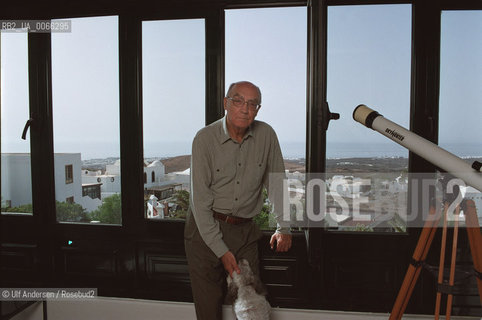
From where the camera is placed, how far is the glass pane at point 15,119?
2584mm

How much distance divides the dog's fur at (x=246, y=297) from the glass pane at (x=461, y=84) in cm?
147

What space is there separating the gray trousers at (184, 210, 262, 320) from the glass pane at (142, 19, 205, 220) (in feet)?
2.08

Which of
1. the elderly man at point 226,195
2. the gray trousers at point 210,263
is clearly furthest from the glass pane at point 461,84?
the gray trousers at point 210,263

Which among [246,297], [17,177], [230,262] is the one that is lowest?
[246,297]

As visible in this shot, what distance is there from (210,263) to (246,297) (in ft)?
0.96

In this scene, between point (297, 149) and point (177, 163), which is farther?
point (177, 163)

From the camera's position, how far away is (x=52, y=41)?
2541 millimetres

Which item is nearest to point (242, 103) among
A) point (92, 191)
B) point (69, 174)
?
point (92, 191)

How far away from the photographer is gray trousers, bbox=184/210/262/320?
1.88m

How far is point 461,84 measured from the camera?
7.13 ft

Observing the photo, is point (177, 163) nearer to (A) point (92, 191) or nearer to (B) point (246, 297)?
(A) point (92, 191)

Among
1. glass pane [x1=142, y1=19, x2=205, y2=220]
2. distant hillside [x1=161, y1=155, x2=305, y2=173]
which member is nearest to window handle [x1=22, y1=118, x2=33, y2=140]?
glass pane [x1=142, y1=19, x2=205, y2=220]

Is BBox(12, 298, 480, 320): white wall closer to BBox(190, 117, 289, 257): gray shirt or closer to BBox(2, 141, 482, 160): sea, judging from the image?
BBox(190, 117, 289, 257): gray shirt

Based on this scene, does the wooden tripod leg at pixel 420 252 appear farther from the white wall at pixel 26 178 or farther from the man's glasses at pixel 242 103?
the white wall at pixel 26 178
